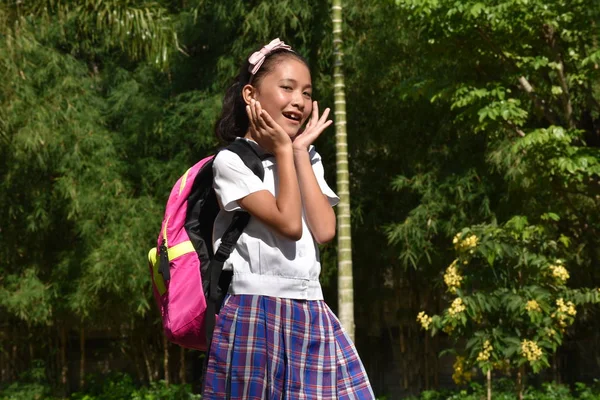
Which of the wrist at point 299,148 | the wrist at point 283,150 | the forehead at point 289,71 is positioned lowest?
the wrist at point 283,150

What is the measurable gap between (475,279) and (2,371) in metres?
7.81

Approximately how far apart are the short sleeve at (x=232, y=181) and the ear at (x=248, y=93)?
188 mm

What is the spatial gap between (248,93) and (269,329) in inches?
23.9

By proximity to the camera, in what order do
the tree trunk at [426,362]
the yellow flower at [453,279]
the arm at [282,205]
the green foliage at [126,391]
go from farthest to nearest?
the tree trunk at [426,362], the green foliage at [126,391], the yellow flower at [453,279], the arm at [282,205]

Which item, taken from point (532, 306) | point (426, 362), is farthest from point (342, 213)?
point (426, 362)

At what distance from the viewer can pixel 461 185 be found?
29.0 ft

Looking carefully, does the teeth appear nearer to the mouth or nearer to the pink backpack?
the mouth

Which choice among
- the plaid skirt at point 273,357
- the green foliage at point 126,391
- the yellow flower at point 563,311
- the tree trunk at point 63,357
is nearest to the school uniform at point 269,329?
the plaid skirt at point 273,357

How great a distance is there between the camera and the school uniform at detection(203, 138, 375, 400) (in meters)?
2.11

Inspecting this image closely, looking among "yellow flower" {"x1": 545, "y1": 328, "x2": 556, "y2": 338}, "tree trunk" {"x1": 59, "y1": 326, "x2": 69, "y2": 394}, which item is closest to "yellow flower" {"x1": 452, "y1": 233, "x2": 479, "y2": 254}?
"yellow flower" {"x1": 545, "y1": 328, "x2": 556, "y2": 338}

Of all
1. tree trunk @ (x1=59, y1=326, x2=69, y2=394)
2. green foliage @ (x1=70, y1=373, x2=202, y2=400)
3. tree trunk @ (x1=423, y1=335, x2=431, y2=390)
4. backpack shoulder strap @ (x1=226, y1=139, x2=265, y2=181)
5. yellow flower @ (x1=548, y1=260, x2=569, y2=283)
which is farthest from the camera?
tree trunk @ (x1=59, y1=326, x2=69, y2=394)

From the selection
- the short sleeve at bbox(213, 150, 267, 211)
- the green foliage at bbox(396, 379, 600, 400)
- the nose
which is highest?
the nose

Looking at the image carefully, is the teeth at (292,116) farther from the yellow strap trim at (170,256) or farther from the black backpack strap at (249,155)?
the yellow strap trim at (170,256)

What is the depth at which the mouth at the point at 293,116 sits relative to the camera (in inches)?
88.9
